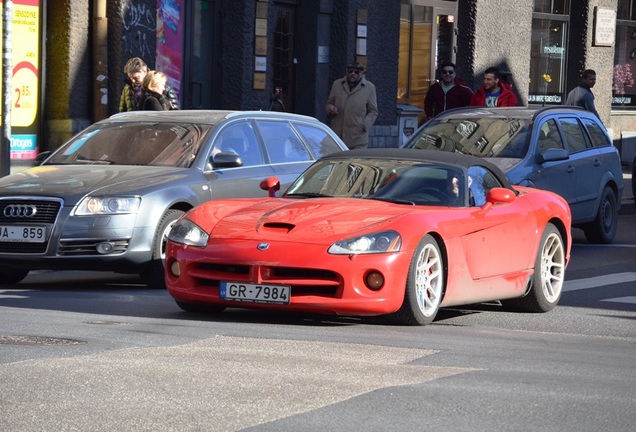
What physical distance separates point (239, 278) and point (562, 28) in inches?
997

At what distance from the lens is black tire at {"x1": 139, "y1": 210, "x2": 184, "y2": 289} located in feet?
40.7

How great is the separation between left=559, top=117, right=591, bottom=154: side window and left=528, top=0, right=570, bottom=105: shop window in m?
15.1

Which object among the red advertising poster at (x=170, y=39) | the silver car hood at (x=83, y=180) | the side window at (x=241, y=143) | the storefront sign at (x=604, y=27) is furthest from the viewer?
the storefront sign at (x=604, y=27)

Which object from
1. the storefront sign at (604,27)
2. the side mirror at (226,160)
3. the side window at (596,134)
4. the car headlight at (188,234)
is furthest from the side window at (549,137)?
the storefront sign at (604,27)

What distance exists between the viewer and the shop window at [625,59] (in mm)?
35781

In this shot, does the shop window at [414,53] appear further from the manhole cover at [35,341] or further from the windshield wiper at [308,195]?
the manhole cover at [35,341]

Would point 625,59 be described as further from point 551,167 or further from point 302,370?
point 302,370

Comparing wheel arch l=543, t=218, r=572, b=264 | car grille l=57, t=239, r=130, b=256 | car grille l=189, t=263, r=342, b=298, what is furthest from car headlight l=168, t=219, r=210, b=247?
wheel arch l=543, t=218, r=572, b=264

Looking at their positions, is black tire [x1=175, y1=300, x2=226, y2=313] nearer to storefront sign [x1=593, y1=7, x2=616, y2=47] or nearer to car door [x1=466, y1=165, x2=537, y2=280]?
car door [x1=466, y1=165, x2=537, y2=280]

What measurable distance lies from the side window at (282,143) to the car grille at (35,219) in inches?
104

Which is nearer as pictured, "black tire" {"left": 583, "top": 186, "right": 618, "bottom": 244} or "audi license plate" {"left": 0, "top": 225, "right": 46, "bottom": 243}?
"audi license plate" {"left": 0, "top": 225, "right": 46, "bottom": 243}

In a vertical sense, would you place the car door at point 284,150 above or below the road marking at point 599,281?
above

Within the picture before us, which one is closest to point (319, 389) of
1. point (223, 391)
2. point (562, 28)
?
point (223, 391)

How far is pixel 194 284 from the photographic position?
33.1 ft
